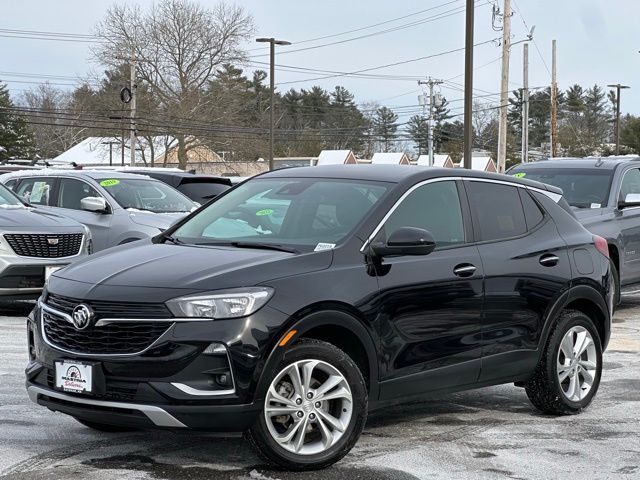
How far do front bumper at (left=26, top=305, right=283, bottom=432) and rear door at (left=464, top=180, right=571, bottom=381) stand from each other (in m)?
1.86

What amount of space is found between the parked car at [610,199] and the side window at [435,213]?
6.40m

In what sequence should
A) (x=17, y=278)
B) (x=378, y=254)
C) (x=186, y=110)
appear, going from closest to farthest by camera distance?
(x=378, y=254), (x=17, y=278), (x=186, y=110)

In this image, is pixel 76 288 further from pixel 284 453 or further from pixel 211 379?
pixel 284 453

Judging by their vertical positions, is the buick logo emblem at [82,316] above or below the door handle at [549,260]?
below

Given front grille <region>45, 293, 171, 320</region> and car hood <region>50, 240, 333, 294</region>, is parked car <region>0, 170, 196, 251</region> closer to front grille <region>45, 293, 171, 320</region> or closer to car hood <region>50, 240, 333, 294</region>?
Answer: car hood <region>50, 240, 333, 294</region>

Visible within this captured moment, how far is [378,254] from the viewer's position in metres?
5.80

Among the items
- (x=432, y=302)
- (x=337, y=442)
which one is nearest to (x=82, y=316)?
(x=337, y=442)

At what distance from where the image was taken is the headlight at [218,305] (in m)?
5.09

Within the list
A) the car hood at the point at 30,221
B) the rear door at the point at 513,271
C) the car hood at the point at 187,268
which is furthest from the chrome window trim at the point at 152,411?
the car hood at the point at 30,221

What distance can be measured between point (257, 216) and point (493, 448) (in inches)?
76.8

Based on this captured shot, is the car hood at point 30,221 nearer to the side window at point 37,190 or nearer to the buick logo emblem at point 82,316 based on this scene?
the side window at point 37,190

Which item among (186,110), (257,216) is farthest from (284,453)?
(186,110)

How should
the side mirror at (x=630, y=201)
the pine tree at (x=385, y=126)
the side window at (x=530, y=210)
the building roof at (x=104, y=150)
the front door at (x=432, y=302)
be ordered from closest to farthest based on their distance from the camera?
1. the front door at (x=432, y=302)
2. the side window at (x=530, y=210)
3. the side mirror at (x=630, y=201)
4. the building roof at (x=104, y=150)
5. the pine tree at (x=385, y=126)

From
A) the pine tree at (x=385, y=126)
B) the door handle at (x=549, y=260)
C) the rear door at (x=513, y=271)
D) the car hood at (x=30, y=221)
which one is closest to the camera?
the rear door at (x=513, y=271)
